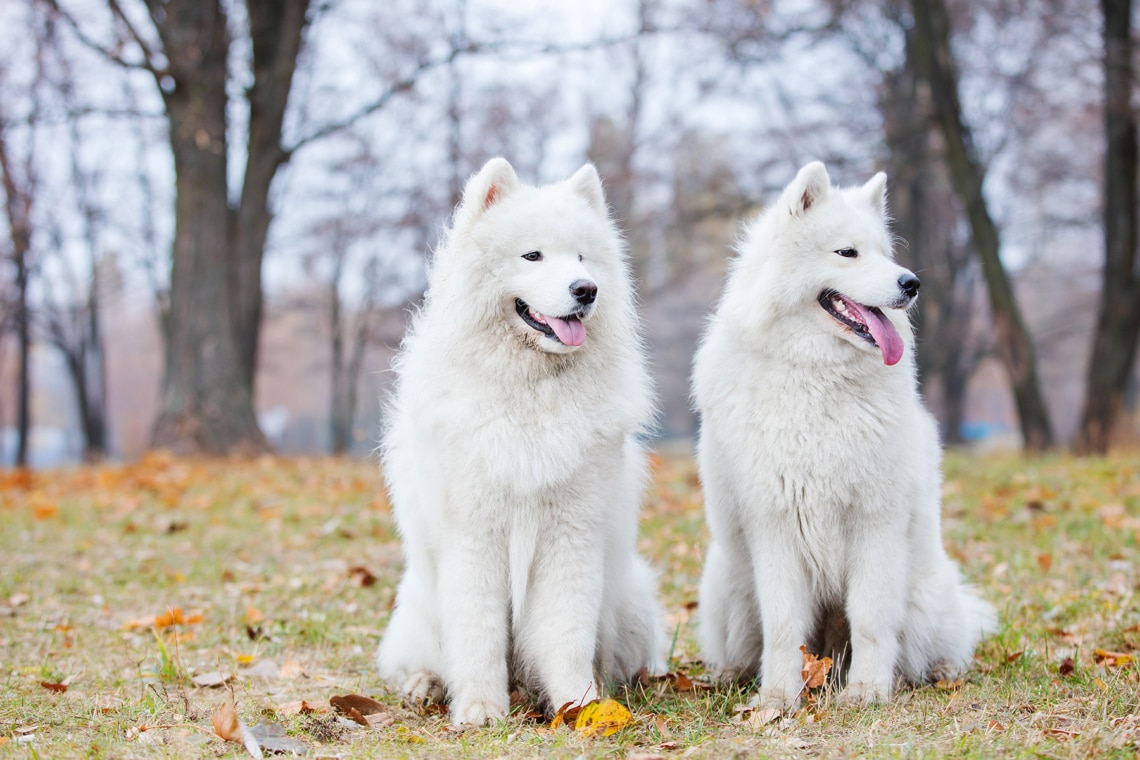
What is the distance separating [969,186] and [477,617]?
410 inches

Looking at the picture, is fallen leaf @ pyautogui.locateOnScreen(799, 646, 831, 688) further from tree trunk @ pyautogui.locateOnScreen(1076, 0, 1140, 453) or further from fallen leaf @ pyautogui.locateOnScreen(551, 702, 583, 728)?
tree trunk @ pyautogui.locateOnScreen(1076, 0, 1140, 453)

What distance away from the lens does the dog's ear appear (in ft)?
11.4

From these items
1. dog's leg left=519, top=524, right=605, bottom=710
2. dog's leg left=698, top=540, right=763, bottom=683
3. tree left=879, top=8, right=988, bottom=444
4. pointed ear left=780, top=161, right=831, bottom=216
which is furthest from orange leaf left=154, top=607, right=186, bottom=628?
tree left=879, top=8, right=988, bottom=444

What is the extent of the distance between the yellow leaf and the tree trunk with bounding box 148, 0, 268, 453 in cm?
905

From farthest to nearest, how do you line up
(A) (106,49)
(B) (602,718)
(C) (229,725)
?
(A) (106,49) < (B) (602,718) < (C) (229,725)

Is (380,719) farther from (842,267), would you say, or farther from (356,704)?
(842,267)

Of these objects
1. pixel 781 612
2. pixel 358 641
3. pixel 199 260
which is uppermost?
pixel 199 260

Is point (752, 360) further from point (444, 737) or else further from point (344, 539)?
point (344, 539)

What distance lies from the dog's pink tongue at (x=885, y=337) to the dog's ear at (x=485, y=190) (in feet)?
4.73

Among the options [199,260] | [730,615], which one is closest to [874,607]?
[730,615]

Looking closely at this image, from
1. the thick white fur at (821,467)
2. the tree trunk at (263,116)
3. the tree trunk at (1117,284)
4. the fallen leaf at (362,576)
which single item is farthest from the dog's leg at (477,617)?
the tree trunk at (1117,284)

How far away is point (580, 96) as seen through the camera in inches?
889

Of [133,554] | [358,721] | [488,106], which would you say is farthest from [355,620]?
[488,106]

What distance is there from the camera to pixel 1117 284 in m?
12.6
